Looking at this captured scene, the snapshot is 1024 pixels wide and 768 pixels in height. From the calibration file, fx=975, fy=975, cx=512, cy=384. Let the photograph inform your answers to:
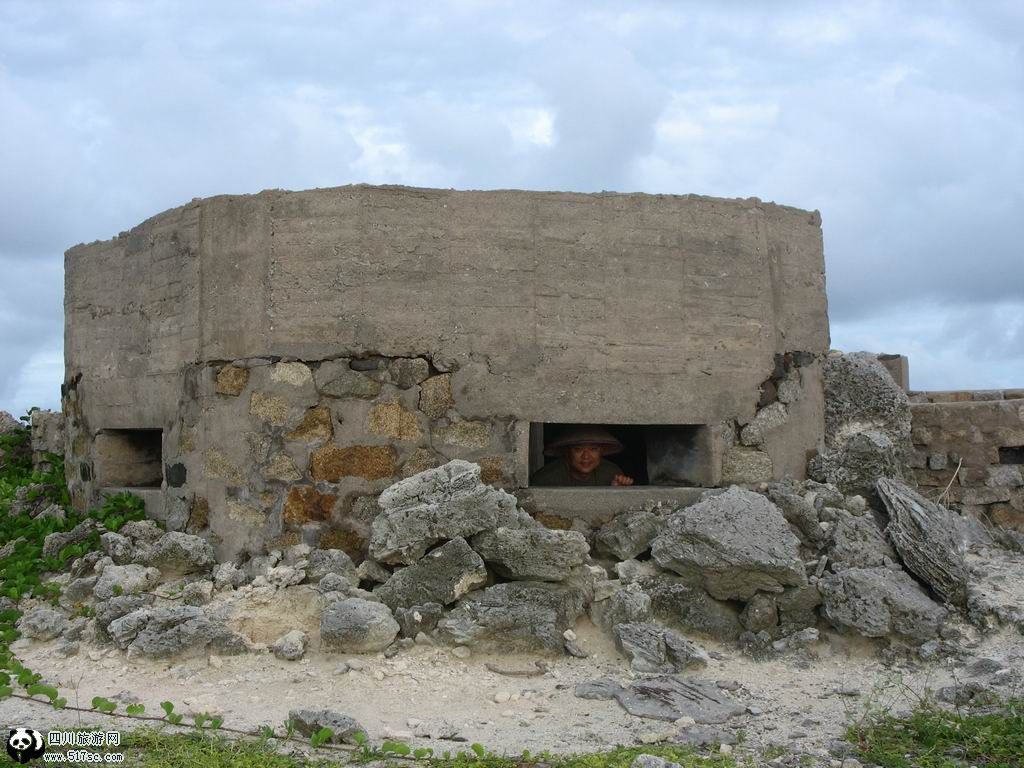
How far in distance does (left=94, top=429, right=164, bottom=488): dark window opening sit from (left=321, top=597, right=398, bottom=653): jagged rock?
2.69m

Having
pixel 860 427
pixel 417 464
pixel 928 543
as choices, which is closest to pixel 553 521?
A: pixel 417 464

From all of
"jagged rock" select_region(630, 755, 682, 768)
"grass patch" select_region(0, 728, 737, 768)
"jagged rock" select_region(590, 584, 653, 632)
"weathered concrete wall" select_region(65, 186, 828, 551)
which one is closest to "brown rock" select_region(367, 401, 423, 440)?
"weathered concrete wall" select_region(65, 186, 828, 551)

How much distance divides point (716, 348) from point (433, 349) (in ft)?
5.55

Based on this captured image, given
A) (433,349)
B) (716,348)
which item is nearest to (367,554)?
(433,349)

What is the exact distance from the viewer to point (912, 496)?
577 cm

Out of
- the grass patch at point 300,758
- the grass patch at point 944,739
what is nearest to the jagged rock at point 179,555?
the grass patch at point 300,758

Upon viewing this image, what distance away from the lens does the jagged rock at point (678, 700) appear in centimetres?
405

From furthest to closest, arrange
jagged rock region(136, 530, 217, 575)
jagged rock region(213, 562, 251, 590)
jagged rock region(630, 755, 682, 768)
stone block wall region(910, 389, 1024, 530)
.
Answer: stone block wall region(910, 389, 1024, 530), jagged rock region(136, 530, 217, 575), jagged rock region(213, 562, 251, 590), jagged rock region(630, 755, 682, 768)

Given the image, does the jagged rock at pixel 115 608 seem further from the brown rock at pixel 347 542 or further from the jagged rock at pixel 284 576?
the brown rock at pixel 347 542

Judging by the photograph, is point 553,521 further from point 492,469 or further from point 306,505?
point 306,505

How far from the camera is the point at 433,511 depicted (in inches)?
192

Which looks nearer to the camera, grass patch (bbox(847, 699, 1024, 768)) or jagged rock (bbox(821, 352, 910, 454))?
grass patch (bbox(847, 699, 1024, 768))

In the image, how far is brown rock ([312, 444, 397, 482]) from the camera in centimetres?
542

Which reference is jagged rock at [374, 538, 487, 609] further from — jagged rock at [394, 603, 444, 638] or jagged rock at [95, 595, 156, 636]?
jagged rock at [95, 595, 156, 636]
